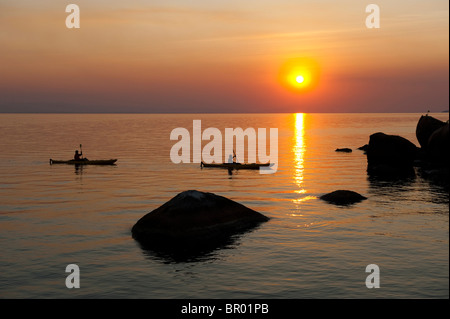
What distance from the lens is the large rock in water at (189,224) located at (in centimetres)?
2677

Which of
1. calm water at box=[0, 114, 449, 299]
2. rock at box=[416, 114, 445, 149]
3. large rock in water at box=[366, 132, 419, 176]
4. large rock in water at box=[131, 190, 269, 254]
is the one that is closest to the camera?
calm water at box=[0, 114, 449, 299]

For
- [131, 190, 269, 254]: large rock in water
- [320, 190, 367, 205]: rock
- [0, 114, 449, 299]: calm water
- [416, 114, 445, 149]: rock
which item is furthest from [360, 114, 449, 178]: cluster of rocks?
[131, 190, 269, 254]: large rock in water

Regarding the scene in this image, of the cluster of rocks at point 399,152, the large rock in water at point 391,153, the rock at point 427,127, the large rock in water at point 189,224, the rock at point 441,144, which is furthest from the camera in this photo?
the large rock in water at point 391,153

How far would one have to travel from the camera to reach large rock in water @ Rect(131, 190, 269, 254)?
26.8 meters

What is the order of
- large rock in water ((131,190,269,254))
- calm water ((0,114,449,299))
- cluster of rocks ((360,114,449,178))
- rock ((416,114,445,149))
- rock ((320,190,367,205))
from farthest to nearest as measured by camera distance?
rock ((416,114,445,149)) < cluster of rocks ((360,114,449,178)) < rock ((320,190,367,205)) < large rock in water ((131,190,269,254)) < calm water ((0,114,449,299))

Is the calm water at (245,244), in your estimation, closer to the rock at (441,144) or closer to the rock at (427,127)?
the rock at (441,144)

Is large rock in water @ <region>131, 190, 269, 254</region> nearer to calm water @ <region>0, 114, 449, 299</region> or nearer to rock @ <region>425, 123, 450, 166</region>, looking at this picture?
calm water @ <region>0, 114, 449, 299</region>

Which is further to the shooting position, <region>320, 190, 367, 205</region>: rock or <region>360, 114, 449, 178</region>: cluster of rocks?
<region>360, 114, 449, 178</region>: cluster of rocks

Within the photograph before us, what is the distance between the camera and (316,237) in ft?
93.9

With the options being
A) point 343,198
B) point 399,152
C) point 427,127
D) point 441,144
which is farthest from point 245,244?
point 427,127

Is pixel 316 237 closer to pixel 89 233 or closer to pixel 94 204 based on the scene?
pixel 89 233

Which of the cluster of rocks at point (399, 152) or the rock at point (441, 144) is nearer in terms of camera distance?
the rock at point (441, 144)

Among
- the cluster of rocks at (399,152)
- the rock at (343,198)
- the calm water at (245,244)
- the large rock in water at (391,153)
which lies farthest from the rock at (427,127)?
the rock at (343,198)

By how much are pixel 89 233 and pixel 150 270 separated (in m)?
8.53
